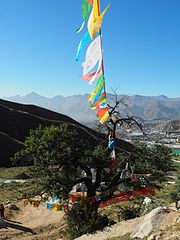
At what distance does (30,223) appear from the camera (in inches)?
850

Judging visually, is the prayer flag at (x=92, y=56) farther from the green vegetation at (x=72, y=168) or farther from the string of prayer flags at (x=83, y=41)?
the green vegetation at (x=72, y=168)

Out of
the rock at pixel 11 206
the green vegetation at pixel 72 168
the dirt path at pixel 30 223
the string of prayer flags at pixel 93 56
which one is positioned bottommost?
the dirt path at pixel 30 223

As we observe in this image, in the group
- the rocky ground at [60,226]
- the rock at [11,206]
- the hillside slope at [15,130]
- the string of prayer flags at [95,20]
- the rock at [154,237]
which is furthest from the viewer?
the hillside slope at [15,130]

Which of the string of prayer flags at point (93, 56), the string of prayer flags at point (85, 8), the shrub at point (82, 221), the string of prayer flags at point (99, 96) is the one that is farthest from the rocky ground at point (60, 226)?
the string of prayer flags at point (85, 8)

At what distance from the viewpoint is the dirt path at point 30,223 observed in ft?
61.1

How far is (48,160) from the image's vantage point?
1606cm

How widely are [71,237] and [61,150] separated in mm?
4465

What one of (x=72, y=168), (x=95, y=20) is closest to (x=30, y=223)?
(x=72, y=168)

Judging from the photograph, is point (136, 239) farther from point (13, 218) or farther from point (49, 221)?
point (13, 218)

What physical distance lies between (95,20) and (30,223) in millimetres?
15221

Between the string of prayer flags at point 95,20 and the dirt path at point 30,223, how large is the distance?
1194 cm

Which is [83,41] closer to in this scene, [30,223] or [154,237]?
[154,237]

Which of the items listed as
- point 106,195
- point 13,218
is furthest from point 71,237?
point 13,218

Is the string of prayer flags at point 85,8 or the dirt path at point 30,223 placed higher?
the string of prayer flags at point 85,8
